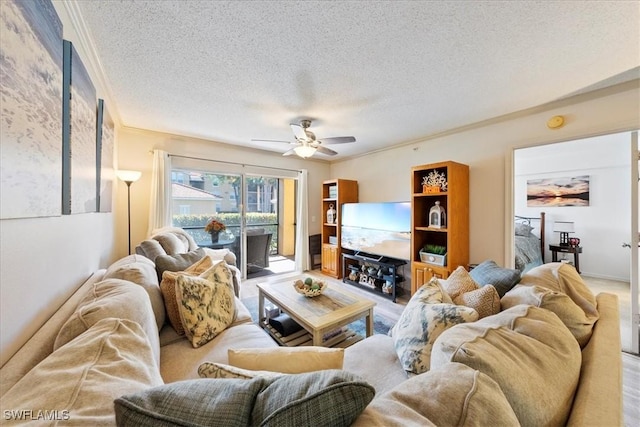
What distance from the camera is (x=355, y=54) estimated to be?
1.63 metres

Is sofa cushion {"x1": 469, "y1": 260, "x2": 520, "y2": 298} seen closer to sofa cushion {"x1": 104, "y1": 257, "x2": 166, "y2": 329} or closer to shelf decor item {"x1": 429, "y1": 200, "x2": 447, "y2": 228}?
shelf decor item {"x1": 429, "y1": 200, "x2": 447, "y2": 228}

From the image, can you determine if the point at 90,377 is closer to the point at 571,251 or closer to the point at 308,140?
the point at 308,140

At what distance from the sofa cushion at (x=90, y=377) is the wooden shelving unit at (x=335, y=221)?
372 centimetres

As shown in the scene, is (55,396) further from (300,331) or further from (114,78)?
(114,78)

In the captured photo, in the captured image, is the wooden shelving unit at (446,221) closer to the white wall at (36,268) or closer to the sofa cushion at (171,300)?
the sofa cushion at (171,300)

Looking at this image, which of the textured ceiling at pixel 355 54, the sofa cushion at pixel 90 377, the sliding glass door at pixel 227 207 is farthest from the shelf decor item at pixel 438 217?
the sofa cushion at pixel 90 377

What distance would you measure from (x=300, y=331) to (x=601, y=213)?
578 centimetres

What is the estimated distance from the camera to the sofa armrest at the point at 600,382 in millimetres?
624

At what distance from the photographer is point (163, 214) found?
130 inches

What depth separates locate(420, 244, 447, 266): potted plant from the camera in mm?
2912

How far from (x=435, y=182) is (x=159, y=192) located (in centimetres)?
380

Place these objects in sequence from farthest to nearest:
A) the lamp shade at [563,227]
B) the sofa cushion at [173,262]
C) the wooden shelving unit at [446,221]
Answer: the lamp shade at [563,227] < the wooden shelving unit at [446,221] < the sofa cushion at [173,262]

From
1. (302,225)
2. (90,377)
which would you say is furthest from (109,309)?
(302,225)

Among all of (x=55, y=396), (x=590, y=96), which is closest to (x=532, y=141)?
(x=590, y=96)
